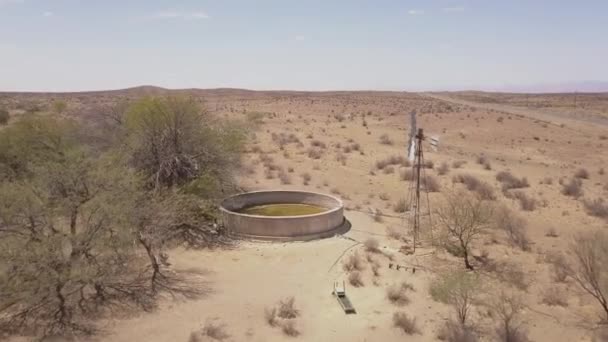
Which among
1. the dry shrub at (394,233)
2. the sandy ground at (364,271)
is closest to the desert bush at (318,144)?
the sandy ground at (364,271)

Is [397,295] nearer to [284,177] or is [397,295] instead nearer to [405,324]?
[405,324]

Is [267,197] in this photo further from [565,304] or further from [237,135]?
[565,304]

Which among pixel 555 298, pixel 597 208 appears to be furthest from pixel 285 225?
pixel 597 208

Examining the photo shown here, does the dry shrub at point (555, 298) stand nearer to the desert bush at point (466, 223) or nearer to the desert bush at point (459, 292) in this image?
the desert bush at point (459, 292)

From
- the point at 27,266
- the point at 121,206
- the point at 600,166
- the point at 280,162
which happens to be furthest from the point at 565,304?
the point at 600,166

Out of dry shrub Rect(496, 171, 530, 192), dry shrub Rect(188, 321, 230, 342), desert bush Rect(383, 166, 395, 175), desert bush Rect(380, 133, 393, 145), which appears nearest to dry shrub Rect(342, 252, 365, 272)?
dry shrub Rect(188, 321, 230, 342)

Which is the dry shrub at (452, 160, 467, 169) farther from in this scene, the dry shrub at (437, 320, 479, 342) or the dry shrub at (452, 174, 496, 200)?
the dry shrub at (437, 320, 479, 342)

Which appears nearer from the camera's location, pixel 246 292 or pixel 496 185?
pixel 246 292
